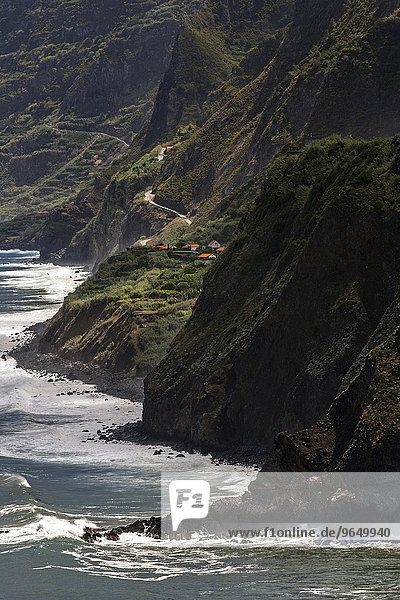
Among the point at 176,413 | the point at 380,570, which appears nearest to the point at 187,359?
the point at 176,413

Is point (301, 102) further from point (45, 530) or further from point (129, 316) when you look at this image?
point (45, 530)

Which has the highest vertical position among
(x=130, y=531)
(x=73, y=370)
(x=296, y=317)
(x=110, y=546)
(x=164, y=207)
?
(x=164, y=207)

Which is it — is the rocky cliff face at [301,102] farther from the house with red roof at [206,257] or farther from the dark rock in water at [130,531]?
the dark rock in water at [130,531]

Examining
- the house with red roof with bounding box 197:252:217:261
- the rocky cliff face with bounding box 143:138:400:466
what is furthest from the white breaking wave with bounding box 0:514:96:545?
the house with red roof with bounding box 197:252:217:261

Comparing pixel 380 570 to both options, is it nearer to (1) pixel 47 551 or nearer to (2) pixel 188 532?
(2) pixel 188 532

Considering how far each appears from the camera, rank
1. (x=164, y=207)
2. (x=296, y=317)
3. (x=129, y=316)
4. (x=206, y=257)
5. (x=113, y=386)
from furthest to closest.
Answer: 1. (x=164, y=207)
2. (x=206, y=257)
3. (x=129, y=316)
4. (x=113, y=386)
5. (x=296, y=317)

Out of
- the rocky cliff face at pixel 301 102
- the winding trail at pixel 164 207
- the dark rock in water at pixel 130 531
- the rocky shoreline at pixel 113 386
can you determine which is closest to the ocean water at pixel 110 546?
the dark rock in water at pixel 130 531

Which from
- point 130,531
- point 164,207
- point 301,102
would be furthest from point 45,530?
point 164,207
